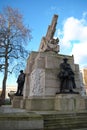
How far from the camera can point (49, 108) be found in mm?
9852

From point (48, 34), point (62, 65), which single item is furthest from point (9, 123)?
point (48, 34)

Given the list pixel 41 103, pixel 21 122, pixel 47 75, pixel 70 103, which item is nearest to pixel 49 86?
pixel 47 75

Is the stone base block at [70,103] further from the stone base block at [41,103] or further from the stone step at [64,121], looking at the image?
the stone step at [64,121]

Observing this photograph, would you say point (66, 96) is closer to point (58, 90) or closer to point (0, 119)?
point (58, 90)

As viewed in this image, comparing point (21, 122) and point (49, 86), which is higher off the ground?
point (49, 86)

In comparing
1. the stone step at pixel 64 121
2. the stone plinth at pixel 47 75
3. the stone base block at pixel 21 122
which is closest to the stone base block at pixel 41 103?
the stone plinth at pixel 47 75

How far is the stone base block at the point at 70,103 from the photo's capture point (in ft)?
29.4

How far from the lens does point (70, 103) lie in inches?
353

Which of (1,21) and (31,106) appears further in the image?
(1,21)

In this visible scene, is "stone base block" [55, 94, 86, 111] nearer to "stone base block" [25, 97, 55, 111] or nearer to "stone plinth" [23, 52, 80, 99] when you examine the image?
"stone base block" [25, 97, 55, 111]

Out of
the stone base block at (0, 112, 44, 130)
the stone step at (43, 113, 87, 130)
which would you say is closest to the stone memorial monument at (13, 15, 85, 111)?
the stone step at (43, 113, 87, 130)

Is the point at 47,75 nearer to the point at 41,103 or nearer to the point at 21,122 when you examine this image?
the point at 41,103

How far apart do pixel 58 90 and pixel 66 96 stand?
145 cm

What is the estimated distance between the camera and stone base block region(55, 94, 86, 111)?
896cm
